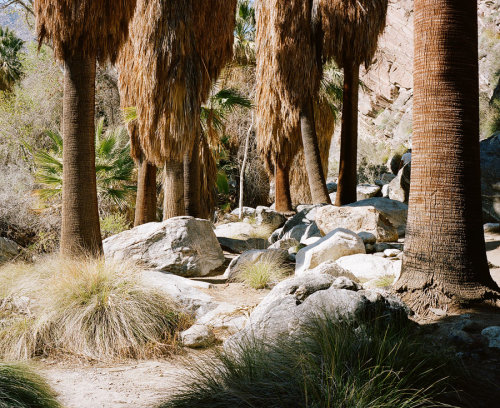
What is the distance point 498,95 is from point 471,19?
1812cm

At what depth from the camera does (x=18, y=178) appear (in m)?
13.6

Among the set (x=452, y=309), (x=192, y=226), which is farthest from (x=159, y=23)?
(x=452, y=309)

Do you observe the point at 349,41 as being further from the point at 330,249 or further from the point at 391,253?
the point at 330,249

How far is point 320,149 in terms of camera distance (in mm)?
17328

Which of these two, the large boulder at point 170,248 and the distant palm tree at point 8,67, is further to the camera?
the distant palm tree at point 8,67

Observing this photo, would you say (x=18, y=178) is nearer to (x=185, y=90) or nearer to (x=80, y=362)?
(x=185, y=90)

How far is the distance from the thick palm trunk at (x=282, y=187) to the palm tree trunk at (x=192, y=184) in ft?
11.0

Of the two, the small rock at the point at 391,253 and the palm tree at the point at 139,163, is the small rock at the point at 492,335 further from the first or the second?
the palm tree at the point at 139,163

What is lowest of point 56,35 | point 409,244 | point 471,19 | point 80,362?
point 80,362

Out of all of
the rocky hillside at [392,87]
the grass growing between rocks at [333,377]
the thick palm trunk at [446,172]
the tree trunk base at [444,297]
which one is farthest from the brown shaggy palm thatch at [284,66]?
the rocky hillside at [392,87]

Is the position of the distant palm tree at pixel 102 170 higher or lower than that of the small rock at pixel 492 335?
higher

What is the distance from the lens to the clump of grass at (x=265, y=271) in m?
7.36

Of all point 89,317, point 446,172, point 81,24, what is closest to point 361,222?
point 446,172

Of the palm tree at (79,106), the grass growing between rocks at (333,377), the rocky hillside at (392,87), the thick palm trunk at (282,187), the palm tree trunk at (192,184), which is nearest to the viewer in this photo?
the grass growing between rocks at (333,377)
